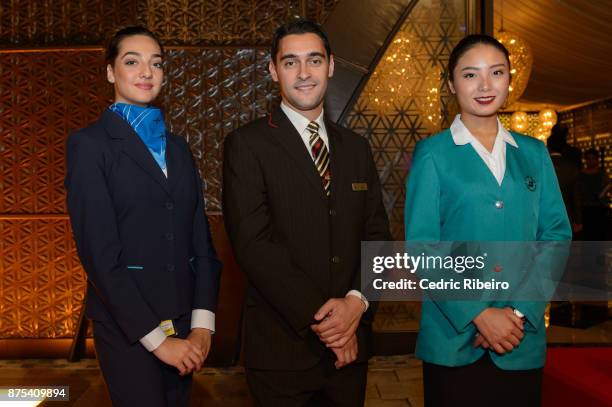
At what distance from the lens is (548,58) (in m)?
8.32

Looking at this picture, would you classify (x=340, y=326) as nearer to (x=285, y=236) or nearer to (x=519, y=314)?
(x=285, y=236)

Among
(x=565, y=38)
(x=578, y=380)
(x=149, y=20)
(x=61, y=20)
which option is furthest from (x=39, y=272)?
(x=565, y=38)

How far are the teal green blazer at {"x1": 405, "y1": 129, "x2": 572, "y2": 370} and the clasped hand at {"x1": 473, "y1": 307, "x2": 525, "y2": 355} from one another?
2 cm

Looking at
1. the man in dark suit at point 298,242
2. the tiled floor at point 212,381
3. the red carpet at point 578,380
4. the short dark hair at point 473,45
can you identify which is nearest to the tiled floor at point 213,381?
the tiled floor at point 212,381

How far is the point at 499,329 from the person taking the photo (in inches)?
58.2

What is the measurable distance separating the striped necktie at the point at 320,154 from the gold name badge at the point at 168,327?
1.94 feet

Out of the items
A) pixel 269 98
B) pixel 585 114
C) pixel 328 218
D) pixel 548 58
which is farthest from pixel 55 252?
pixel 585 114

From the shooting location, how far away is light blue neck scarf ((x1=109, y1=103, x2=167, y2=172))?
159cm

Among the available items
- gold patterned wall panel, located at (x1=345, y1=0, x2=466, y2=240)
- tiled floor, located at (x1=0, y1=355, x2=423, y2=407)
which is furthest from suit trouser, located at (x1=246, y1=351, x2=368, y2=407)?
gold patterned wall panel, located at (x1=345, y1=0, x2=466, y2=240)

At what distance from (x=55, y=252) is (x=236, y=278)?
4.03 ft

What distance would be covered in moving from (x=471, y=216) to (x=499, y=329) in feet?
1.02

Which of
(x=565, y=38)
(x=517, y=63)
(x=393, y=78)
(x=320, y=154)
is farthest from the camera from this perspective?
(x=565, y=38)

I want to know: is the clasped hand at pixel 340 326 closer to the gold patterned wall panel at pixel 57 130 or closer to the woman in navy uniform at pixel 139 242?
the woman in navy uniform at pixel 139 242

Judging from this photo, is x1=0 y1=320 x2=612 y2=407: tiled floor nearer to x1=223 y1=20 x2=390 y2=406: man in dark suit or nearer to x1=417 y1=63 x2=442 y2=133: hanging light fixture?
x1=223 y1=20 x2=390 y2=406: man in dark suit
